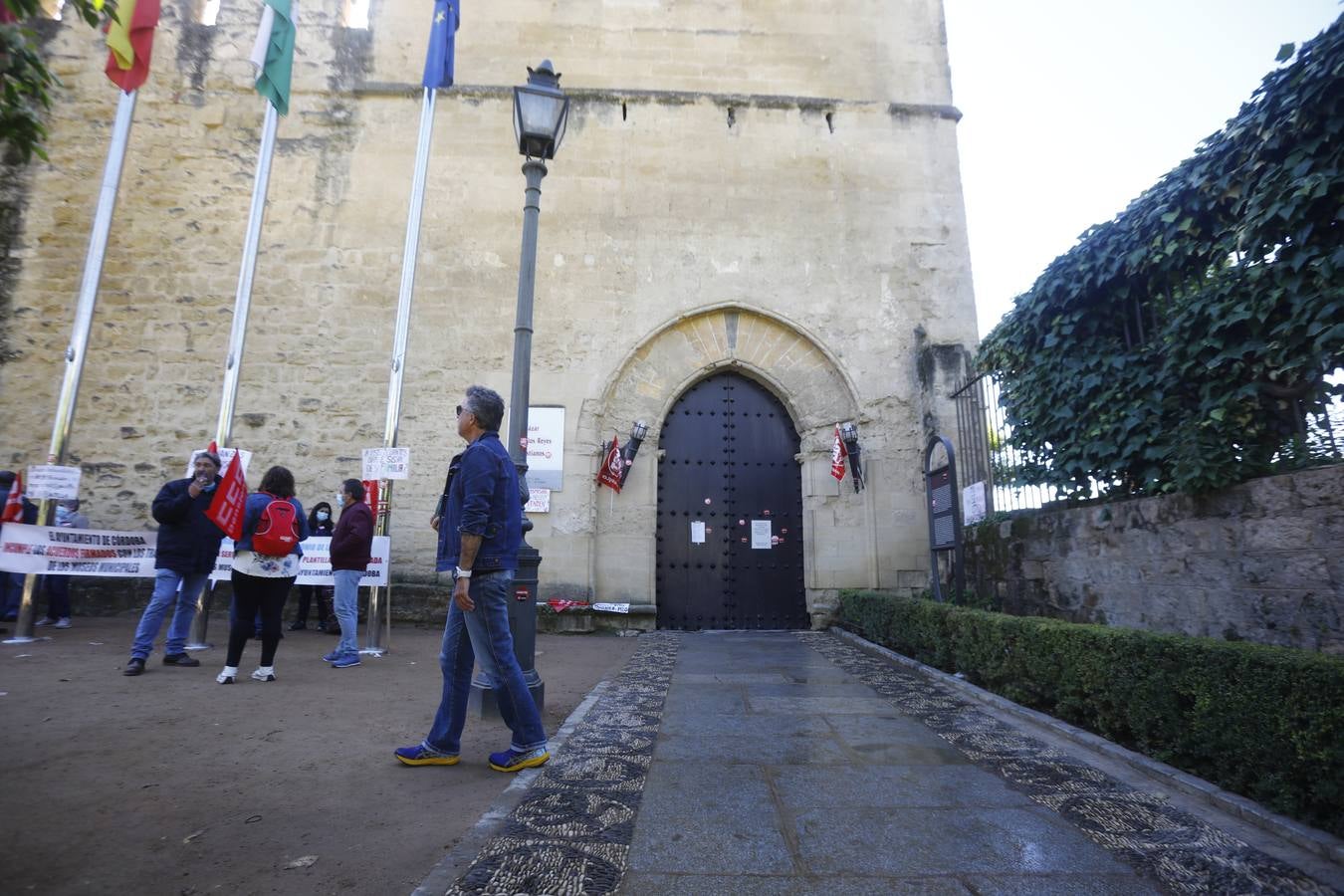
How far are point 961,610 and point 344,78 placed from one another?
12.1m

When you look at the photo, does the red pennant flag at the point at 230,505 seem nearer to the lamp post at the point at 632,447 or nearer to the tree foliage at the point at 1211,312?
the lamp post at the point at 632,447

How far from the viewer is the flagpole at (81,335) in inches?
268

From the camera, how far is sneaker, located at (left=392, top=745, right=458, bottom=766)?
3.39 m

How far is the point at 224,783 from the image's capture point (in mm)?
3057

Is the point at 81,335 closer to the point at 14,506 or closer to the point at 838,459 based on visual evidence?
the point at 14,506

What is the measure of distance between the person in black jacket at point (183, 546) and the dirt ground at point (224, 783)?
475 millimetres

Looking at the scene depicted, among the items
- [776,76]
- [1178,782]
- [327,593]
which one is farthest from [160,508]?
[776,76]

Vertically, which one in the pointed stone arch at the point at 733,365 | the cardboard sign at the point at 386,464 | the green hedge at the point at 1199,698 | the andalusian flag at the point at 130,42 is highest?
the andalusian flag at the point at 130,42

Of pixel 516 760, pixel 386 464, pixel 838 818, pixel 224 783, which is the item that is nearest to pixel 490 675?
pixel 516 760

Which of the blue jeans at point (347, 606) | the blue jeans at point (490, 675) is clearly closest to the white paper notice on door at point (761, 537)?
the blue jeans at point (347, 606)

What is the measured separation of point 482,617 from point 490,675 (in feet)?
0.93

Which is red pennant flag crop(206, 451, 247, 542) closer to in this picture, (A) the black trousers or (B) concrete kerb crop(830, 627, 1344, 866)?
(A) the black trousers

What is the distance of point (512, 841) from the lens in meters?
2.50

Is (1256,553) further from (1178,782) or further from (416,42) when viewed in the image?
Result: (416,42)
